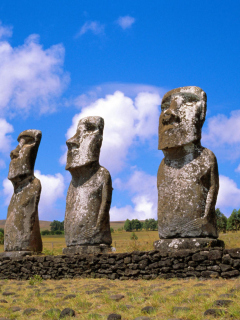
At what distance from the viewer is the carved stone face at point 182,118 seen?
31.6 feet

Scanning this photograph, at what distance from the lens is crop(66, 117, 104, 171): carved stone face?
1147cm

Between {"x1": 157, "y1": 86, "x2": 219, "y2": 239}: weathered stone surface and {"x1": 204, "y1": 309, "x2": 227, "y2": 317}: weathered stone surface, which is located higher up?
{"x1": 157, "y1": 86, "x2": 219, "y2": 239}: weathered stone surface

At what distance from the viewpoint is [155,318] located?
6137 mm

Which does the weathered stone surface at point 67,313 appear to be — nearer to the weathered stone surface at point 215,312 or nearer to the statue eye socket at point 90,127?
the weathered stone surface at point 215,312

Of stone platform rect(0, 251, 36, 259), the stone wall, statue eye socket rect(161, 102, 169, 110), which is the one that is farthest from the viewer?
stone platform rect(0, 251, 36, 259)

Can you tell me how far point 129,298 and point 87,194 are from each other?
4.37 meters

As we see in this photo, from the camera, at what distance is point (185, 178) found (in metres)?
9.54

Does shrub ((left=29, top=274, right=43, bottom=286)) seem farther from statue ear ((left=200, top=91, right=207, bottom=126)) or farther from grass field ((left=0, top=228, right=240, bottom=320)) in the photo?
statue ear ((left=200, top=91, right=207, bottom=126))

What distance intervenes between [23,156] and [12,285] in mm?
4203

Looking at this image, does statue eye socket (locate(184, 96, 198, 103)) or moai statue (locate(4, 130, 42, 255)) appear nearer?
statue eye socket (locate(184, 96, 198, 103))

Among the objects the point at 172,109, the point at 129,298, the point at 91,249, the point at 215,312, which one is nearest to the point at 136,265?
the point at 91,249

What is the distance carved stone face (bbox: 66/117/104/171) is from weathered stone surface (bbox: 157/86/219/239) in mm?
2269

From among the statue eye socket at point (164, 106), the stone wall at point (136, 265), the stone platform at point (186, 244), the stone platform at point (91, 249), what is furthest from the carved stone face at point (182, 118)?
the stone platform at point (91, 249)

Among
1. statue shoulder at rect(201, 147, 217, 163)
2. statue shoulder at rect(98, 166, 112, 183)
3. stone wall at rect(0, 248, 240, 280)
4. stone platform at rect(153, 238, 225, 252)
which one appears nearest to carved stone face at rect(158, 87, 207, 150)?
statue shoulder at rect(201, 147, 217, 163)
